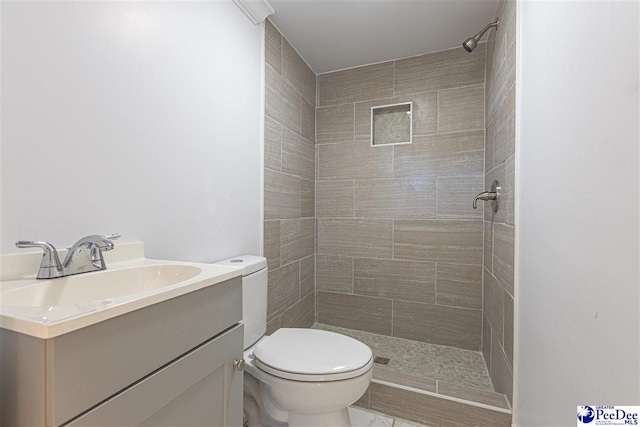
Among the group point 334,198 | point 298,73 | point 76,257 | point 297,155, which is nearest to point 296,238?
point 334,198

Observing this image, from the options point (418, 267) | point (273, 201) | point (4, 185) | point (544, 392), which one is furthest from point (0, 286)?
point (418, 267)

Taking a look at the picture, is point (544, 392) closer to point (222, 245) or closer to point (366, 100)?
point (222, 245)

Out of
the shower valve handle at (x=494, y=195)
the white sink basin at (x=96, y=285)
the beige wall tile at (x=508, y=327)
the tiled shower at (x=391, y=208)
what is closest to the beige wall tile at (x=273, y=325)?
the tiled shower at (x=391, y=208)

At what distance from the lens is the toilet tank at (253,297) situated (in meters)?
1.34

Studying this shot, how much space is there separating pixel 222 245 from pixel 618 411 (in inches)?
56.5

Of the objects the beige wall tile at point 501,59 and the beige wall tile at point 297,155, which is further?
the beige wall tile at point 297,155

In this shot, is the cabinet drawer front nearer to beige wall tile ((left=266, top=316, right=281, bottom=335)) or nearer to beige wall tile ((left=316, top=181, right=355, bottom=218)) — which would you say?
beige wall tile ((left=266, top=316, right=281, bottom=335))

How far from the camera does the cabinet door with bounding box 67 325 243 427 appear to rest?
0.58 meters

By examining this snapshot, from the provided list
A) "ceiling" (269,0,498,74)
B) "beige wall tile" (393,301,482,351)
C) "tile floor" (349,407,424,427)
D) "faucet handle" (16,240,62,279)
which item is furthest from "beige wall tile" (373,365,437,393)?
"ceiling" (269,0,498,74)

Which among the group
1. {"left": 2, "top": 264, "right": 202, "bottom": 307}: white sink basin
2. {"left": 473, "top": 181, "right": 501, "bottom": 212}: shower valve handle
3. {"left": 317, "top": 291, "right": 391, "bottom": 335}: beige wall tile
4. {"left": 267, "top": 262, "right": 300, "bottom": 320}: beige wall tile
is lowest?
{"left": 317, "top": 291, "right": 391, "bottom": 335}: beige wall tile

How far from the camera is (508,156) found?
1419 millimetres

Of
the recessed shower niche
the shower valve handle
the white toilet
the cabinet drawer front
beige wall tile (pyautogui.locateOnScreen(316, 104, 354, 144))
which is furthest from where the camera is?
beige wall tile (pyautogui.locateOnScreen(316, 104, 354, 144))

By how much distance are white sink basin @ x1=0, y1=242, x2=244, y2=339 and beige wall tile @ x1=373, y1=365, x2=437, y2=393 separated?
116 cm

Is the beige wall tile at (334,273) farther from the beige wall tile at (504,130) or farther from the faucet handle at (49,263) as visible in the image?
the faucet handle at (49,263)
